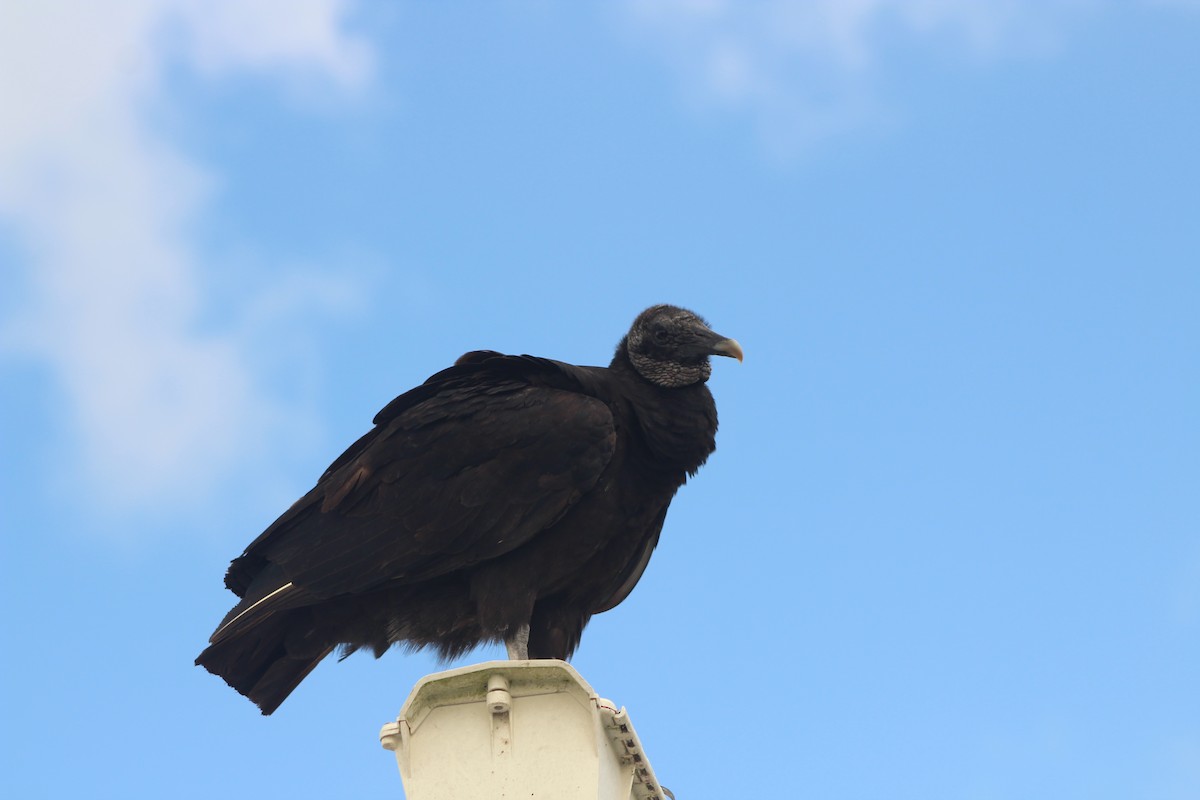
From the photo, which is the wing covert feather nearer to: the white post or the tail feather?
the tail feather

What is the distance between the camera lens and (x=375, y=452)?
251 inches

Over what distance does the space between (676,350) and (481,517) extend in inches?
44.8

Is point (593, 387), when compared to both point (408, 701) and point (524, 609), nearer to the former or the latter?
point (524, 609)

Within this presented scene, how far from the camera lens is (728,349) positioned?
21.1ft

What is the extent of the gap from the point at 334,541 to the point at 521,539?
0.80 m

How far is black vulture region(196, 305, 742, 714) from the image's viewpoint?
19.8 feet

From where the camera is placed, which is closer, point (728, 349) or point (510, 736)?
point (510, 736)

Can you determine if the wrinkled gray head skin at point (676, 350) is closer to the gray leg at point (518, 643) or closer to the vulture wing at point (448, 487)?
the vulture wing at point (448, 487)

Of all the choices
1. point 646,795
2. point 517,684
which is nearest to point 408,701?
point 517,684

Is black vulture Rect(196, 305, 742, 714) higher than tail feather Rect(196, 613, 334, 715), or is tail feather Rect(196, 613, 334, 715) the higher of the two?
black vulture Rect(196, 305, 742, 714)

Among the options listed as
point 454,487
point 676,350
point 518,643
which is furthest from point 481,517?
point 676,350

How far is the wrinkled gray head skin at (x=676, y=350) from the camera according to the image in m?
6.48

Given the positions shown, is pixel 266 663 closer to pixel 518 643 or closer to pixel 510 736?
pixel 518 643

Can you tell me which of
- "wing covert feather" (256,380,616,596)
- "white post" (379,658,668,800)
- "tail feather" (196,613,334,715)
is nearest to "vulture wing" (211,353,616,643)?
"wing covert feather" (256,380,616,596)
